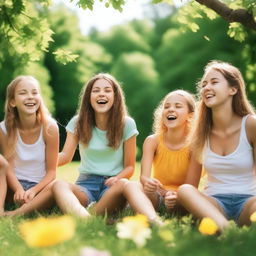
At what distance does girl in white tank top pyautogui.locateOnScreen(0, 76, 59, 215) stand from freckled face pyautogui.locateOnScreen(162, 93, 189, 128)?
1.05 metres

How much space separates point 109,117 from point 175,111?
0.68m

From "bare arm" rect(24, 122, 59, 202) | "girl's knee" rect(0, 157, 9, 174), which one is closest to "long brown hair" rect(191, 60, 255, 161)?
"bare arm" rect(24, 122, 59, 202)

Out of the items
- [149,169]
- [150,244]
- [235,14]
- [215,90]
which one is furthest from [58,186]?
[235,14]

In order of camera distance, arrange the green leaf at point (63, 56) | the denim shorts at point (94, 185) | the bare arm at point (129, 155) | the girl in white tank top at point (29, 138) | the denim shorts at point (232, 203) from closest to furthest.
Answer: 1. the denim shorts at point (232, 203)
2. the denim shorts at point (94, 185)
3. the bare arm at point (129, 155)
4. the girl in white tank top at point (29, 138)
5. the green leaf at point (63, 56)

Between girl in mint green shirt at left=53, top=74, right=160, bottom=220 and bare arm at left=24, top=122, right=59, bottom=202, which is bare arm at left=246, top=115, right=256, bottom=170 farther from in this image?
bare arm at left=24, top=122, right=59, bottom=202

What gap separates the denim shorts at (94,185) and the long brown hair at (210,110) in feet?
3.07

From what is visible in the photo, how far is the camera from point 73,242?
8.46 feet

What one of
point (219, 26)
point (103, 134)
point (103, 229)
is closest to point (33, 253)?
point (103, 229)

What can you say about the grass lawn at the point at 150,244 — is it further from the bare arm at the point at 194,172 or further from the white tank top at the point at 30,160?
the white tank top at the point at 30,160

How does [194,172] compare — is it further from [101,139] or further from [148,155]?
[101,139]

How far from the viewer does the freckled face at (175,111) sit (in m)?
4.78

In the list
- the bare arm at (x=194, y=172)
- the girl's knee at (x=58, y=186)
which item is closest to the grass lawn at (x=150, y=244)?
the girl's knee at (x=58, y=186)

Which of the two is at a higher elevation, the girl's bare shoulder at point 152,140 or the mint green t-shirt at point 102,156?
the girl's bare shoulder at point 152,140

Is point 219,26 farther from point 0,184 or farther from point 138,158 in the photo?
point 0,184
